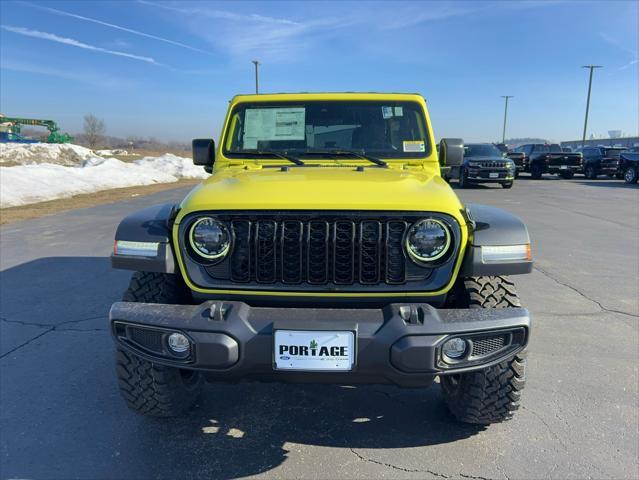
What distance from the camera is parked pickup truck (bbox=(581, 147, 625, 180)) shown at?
2314 cm

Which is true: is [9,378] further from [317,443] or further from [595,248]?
[595,248]

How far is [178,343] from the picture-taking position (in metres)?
2.16

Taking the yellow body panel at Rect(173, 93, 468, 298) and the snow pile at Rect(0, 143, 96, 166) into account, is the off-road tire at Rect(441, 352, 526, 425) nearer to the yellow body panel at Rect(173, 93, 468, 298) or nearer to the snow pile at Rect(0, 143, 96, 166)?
the yellow body panel at Rect(173, 93, 468, 298)

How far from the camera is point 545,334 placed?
13.4 feet

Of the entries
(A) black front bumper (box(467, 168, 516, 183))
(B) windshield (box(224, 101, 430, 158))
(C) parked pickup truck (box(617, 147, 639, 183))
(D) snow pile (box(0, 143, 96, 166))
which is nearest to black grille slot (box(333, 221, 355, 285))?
(B) windshield (box(224, 101, 430, 158))

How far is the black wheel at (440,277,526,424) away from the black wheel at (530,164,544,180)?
2389cm

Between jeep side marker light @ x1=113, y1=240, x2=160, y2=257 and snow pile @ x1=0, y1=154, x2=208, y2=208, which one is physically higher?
jeep side marker light @ x1=113, y1=240, x2=160, y2=257

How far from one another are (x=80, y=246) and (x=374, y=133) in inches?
235

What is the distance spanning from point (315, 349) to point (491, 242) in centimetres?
103

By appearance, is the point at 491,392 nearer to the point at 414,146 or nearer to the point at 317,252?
the point at 317,252

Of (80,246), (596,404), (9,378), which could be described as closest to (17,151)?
(80,246)

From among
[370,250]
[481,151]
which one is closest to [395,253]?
[370,250]

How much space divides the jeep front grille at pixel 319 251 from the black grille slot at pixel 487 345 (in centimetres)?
45

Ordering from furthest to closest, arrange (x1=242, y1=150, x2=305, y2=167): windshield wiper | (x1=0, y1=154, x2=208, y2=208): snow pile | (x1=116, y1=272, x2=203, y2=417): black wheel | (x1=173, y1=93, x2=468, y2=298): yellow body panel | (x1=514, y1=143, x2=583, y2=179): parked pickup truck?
(x1=514, y1=143, x2=583, y2=179): parked pickup truck < (x1=0, y1=154, x2=208, y2=208): snow pile < (x1=242, y1=150, x2=305, y2=167): windshield wiper < (x1=116, y1=272, x2=203, y2=417): black wheel < (x1=173, y1=93, x2=468, y2=298): yellow body panel
